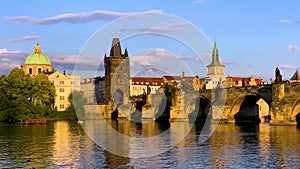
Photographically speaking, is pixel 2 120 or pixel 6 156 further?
pixel 2 120

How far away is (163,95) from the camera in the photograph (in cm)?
12338

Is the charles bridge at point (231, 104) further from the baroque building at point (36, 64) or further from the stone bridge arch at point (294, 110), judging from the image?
the baroque building at point (36, 64)

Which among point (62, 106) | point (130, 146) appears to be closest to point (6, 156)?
point (130, 146)

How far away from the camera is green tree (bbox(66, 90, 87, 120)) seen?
442 ft

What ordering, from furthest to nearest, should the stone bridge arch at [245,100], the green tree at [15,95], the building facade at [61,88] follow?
the building facade at [61,88]
the green tree at [15,95]
the stone bridge arch at [245,100]

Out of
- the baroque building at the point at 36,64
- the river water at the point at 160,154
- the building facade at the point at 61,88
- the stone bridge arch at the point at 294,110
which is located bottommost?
the river water at the point at 160,154

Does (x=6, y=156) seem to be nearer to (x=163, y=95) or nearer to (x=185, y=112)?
(x=185, y=112)

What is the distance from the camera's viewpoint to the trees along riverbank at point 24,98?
116 meters

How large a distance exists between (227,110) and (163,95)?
96.7 feet

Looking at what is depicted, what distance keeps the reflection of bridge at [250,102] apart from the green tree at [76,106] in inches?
1341

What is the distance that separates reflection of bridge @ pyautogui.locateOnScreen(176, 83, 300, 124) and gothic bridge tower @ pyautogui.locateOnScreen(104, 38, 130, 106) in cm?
4430

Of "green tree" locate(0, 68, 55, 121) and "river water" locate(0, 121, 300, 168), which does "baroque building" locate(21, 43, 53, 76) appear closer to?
"green tree" locate(0, 68, 55, 121)

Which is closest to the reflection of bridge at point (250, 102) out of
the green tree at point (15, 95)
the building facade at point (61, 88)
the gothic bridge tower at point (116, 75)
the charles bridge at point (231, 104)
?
the charles bridge at point (231, 104)

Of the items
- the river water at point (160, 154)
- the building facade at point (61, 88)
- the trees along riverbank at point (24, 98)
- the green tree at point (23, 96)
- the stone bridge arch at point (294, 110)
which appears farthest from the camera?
the building facade at point (61, 88)
